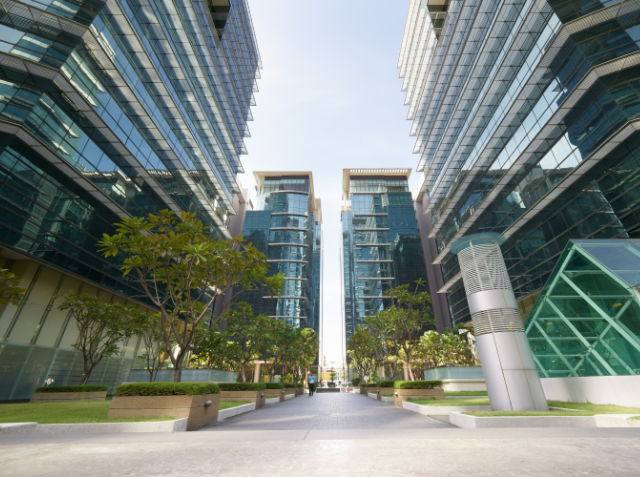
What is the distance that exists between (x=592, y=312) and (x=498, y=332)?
18.4 feet

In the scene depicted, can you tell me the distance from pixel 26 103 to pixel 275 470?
23.5 metres

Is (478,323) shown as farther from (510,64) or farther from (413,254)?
(413,254)

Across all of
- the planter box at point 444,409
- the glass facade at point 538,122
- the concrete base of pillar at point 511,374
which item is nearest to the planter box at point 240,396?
the planter box at point 444,409

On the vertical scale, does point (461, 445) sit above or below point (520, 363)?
below

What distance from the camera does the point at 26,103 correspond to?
17.4 metres

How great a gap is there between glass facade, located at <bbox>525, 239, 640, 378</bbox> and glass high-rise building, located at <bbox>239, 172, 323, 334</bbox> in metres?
58.1

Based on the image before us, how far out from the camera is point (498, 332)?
36.9ft

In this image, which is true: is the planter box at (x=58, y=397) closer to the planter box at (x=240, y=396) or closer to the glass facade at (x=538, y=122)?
the planter box at (x=240, y=396)

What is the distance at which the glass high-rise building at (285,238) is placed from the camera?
235 ft

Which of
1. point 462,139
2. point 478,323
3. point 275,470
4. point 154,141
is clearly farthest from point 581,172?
point 154,141

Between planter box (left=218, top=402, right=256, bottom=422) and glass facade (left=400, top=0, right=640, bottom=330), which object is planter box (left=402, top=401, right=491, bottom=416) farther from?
glass facade (left=400, top=0, right=640, bottom=330)

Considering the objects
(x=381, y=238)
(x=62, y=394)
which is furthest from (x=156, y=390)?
(x=381, y=238)

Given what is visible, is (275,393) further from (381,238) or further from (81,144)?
(381,238)

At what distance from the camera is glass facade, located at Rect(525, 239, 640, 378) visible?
38.8 ft
